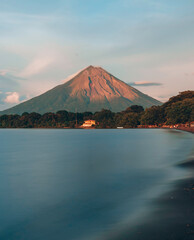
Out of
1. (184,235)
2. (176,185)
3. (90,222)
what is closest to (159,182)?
(176,185)

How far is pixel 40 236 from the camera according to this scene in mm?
10266

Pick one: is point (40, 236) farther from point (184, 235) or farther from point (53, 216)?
point (184, 235)

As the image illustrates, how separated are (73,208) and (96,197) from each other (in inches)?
99.4

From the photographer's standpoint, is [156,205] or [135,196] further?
[135,196]

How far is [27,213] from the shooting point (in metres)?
13.4

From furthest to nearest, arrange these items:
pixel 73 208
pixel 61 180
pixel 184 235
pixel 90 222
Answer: pixel 61 180 < pixel 73 208 < pixel 90 222 < pixel 184 235

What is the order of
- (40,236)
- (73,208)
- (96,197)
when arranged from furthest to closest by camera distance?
(96,197), (73,208), (40,236)

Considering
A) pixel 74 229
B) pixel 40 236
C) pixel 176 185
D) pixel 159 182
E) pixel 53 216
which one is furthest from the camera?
pixel 159 182

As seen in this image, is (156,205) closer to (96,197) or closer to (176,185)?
(96,197)

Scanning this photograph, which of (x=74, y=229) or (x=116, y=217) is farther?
(x=116, y=217)

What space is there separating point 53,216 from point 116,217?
2870mm

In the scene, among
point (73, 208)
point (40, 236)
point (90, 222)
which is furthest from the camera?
point (73, 208)

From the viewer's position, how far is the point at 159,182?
66.7 feet

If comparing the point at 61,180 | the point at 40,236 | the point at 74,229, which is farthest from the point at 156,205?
the point at 61,180
